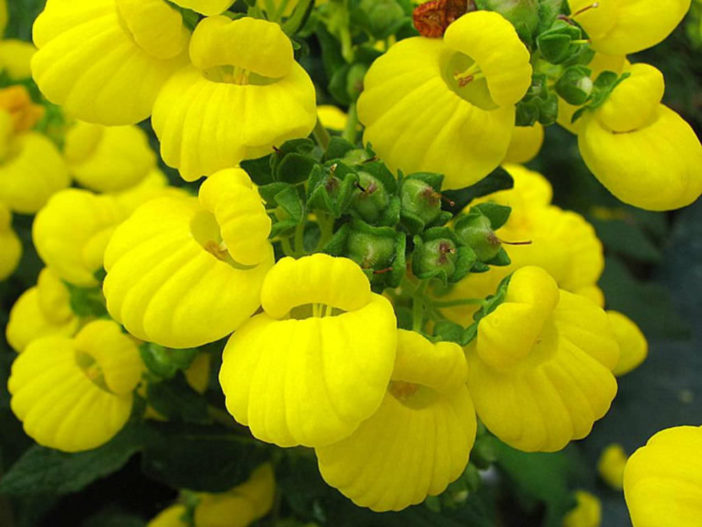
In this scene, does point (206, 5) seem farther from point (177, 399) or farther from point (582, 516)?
point (582, 516)

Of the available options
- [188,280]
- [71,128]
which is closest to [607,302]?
[71,128]

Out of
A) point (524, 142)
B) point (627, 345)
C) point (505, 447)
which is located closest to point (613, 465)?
point (505, 447)

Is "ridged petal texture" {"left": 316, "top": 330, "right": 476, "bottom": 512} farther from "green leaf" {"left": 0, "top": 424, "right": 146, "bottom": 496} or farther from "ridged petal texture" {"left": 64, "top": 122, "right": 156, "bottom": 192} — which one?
"ridged petal texture" {"left": 64, "top": 122, "right": 156, "bottom": 192}

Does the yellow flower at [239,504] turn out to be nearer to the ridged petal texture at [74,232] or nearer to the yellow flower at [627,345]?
the ridged petal texture at [74,232]

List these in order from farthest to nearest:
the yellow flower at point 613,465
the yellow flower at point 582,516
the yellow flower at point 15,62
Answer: the yellow flower at point 613,465, the yellow flower at point 582,516, the yellow flower at point 15,62

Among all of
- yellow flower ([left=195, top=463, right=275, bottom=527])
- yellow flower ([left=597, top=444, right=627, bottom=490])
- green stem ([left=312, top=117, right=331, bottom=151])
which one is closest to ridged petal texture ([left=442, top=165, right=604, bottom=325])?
green stem ([left=312, top=117, right=331, bottom=151])

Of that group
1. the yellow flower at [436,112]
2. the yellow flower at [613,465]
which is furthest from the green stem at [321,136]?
the yellow flower at [613,465]

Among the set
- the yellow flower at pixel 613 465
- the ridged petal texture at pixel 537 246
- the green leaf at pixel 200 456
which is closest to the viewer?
the ridged petal texture at pixel 537 246
